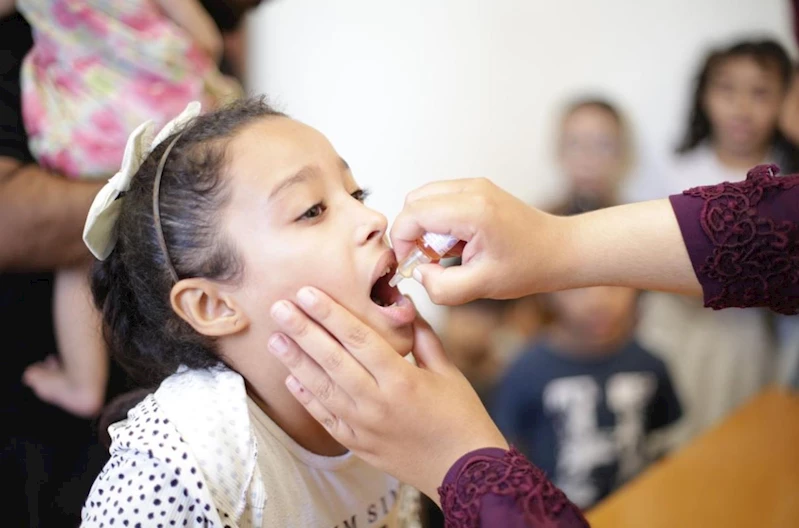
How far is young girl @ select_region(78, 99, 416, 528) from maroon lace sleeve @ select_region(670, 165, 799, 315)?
35 centimetres

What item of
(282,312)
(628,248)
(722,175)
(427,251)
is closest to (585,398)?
(722,175)

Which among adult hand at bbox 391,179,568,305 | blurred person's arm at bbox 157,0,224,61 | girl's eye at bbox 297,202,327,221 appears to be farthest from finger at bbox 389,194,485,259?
blurred person's arm at bbox 157,0,224,61

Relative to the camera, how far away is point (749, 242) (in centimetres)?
87

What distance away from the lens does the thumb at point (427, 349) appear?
0.86 meters

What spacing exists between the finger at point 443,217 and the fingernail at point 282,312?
0.15 meters

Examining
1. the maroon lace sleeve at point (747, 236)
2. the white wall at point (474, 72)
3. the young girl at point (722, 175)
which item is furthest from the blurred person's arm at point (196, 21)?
the young girl at point (722, 175)

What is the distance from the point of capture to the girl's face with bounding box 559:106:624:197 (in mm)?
2371

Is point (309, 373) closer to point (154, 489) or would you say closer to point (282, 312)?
point (282, 312)

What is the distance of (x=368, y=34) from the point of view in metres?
1.70

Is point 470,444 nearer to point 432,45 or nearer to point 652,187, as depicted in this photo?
point 432,45

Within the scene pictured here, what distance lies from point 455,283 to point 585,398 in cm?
143

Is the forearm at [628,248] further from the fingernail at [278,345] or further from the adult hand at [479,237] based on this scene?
the fingernail at [278,345]

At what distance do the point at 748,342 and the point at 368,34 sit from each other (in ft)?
5.53

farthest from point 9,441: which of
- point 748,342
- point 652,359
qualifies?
point 748,342
